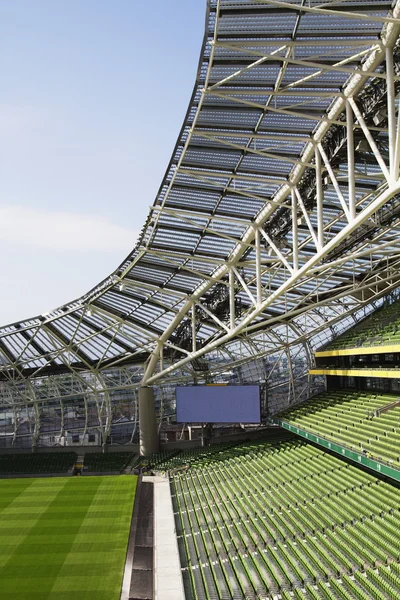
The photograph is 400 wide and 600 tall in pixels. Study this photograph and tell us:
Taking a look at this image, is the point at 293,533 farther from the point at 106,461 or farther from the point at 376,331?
the point at 106,461

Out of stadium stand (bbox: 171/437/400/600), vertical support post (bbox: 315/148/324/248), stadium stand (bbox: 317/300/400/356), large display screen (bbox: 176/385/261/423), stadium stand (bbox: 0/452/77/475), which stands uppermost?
vertical support post (bbox: 315/148/324/248)

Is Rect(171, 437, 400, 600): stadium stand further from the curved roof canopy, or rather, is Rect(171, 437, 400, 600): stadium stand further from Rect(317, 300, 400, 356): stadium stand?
the curved roof canopy

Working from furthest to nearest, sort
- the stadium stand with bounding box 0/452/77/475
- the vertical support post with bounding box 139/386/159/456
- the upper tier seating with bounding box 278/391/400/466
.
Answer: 1. the stadium stand with bounding box 0/452/77/475
2. the vertical support post with bounding box 139/386/159/456
3. the upper tier seating with bounding box 278/391/400/466

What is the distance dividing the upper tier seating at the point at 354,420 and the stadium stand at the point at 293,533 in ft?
4.21

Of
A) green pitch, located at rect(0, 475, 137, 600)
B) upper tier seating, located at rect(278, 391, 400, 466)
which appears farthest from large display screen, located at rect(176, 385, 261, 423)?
green pitch, located at rect(0, 475, 137, 600)

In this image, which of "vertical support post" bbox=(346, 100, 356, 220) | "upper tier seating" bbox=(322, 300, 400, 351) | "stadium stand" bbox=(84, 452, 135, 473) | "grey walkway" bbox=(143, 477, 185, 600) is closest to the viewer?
"vertical support post" bbox=(346, 100, 356, 220)

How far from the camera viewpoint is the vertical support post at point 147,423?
44.6 m

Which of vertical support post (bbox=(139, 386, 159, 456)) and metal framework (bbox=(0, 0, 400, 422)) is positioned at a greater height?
metal framework (bbox=(0, 0, 400, 422))

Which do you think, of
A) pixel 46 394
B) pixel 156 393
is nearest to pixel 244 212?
pixel 156 393

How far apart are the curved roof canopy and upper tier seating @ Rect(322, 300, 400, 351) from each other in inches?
60.2

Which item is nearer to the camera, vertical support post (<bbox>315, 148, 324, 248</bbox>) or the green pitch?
vertical support post (<bbox>315, 148, 324, 248</bbox>)

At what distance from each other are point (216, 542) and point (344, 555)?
5.72 metres

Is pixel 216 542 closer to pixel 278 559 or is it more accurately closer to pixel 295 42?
pixel 278 559

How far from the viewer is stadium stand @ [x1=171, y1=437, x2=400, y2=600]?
678 inches
